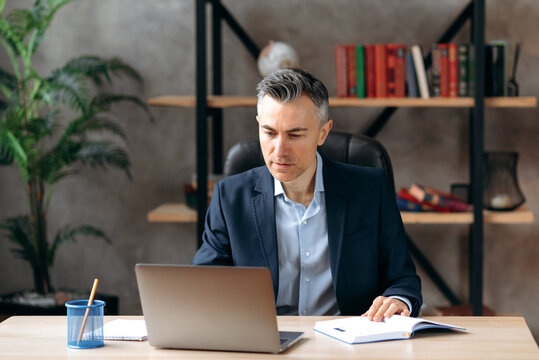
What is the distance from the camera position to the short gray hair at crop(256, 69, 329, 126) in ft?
5.52

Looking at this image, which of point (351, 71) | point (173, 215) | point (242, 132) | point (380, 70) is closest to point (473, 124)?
point (380, 70)

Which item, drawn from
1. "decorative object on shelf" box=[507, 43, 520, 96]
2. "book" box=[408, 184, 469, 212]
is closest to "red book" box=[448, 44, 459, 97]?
"decorative object on shelf" box=[507, 43, 520, 96]

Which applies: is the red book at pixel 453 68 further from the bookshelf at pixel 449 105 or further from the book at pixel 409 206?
the book at pixel 409 206

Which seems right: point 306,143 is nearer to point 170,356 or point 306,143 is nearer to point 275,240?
point 275,240

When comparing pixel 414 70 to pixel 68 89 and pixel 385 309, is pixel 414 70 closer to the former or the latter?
pixel 68 89

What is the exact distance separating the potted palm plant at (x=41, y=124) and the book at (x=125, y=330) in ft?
5.18

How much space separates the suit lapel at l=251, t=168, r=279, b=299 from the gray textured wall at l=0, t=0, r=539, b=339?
1.62 metres

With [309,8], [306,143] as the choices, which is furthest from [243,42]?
[306,143]

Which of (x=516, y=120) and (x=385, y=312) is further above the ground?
(x=516, y=120)

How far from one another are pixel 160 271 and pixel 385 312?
0.51 m

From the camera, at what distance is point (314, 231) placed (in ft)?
5.88

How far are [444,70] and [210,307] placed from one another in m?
2.02

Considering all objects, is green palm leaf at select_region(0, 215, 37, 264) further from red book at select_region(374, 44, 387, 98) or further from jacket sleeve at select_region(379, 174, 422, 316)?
jacket sleeve at select_region(379, 174, 422, 316)

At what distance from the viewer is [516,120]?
10.9 feet
